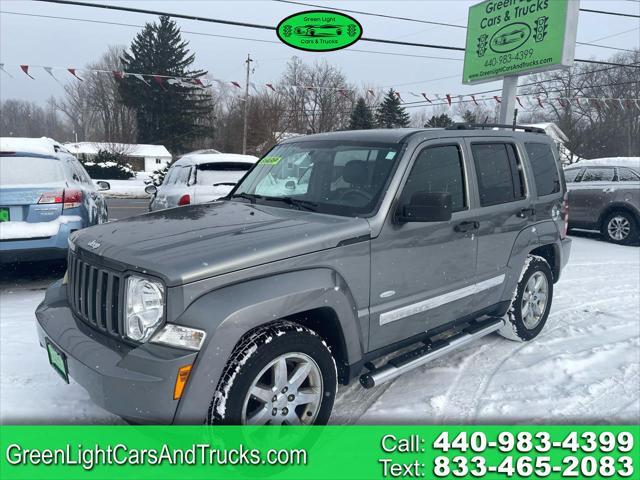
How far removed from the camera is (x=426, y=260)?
10.8ft

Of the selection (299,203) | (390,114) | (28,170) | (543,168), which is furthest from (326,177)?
(390,114)

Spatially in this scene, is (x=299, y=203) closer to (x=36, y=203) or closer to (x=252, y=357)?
(x=252, y=357)

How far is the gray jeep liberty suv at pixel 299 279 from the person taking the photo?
2268 millimetres

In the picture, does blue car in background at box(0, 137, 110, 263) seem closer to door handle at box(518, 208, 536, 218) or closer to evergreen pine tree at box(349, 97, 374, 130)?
door handle at box(518, 208, 536, 218)

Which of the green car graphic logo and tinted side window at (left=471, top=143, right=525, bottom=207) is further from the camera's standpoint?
the green car graphic logo

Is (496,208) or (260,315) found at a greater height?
(496,208)

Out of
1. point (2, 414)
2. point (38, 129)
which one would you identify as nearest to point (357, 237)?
point (2, 414)

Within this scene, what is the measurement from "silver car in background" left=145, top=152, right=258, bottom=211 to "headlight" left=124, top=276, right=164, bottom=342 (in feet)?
16.2

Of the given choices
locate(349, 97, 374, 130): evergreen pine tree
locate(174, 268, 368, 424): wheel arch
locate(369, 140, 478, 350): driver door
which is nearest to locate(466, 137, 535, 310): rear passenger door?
locate(369, 140, 478, 350): driver door

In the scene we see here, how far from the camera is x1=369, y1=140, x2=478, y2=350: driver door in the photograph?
9.94 ft

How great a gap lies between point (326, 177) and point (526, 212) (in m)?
1.96

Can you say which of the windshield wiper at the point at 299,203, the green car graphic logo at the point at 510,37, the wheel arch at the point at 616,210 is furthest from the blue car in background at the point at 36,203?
the wheel arch at the point at 616,210

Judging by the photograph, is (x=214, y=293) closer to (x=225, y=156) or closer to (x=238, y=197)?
(x=238, y=197)

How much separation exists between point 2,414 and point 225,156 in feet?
17.9
